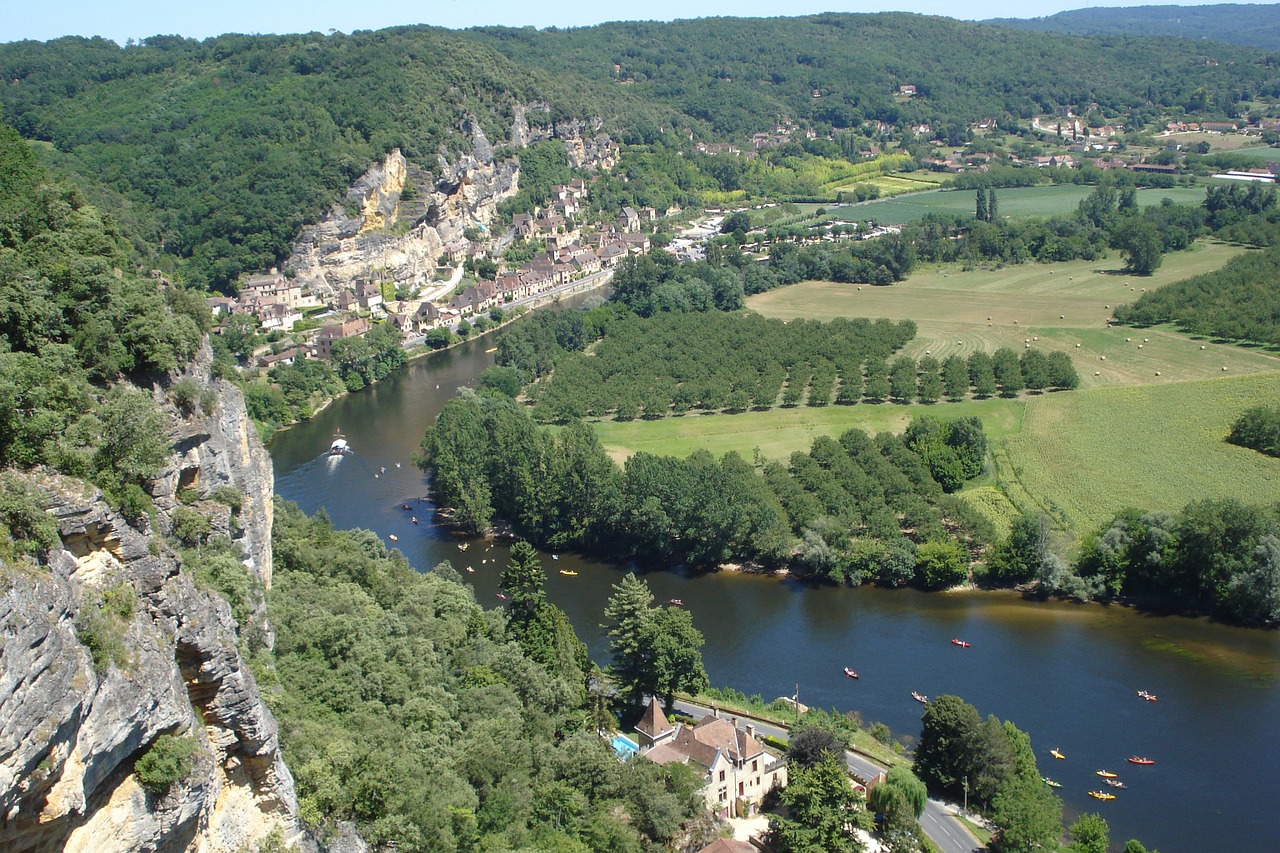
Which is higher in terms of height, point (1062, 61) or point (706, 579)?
point (1062, 61)

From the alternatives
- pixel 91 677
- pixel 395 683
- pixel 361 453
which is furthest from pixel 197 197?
pixel 91 677

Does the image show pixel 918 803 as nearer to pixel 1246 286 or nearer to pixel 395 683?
pixel 395 683

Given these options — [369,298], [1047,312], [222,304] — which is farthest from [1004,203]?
[222,304]

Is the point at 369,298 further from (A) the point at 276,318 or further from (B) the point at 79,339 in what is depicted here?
(B) the point at 79,339

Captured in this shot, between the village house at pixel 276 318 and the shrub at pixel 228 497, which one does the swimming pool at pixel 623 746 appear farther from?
the village house at pixel 276 318

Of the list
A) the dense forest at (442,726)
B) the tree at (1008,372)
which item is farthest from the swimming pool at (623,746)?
the tree at (1008,372)

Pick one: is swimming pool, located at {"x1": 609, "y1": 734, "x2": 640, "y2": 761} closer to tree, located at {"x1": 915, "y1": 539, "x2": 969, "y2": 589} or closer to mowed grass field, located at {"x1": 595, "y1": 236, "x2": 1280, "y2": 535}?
tree, located at {"x1": 915, "y1": 539, "x2": 969, "y2": 589}

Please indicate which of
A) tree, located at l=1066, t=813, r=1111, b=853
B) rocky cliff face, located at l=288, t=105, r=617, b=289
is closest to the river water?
tree, located at l=1066, t=813, r=1111, b=853
